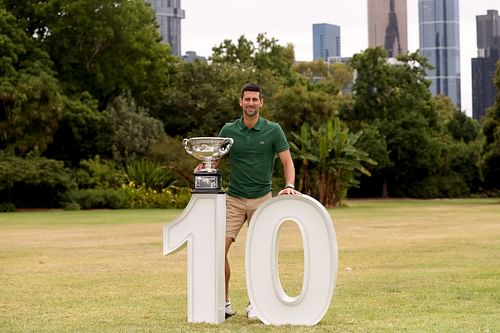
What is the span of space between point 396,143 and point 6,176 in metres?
28.4

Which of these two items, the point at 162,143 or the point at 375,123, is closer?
the point at 162,143

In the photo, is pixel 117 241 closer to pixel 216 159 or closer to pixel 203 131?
pixel 216 159

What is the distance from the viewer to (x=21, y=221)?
30656mm

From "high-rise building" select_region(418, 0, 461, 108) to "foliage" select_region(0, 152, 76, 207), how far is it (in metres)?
143

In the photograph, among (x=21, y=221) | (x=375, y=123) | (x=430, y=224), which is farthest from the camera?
(x=375, y=123)

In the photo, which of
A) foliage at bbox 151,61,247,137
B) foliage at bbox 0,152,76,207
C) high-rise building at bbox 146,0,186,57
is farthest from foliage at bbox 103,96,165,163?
high-rise building at bbox 146,0,186,57

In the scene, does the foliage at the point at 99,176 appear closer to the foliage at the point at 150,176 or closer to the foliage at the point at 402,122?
the foliage at the point at 150,176

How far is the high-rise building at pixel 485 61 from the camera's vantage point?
13950 centimetres

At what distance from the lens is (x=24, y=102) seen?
4256 cm

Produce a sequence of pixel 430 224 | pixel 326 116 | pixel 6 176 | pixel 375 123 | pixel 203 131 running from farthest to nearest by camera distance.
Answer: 1. pixel 375 123
2. pixel 203 131
3. pixel 326 116
4. pixel 6 176
5. pixel 430 224

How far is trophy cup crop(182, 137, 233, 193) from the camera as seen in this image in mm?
9023

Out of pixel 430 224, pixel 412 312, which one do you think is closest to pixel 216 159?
pixel 412 312

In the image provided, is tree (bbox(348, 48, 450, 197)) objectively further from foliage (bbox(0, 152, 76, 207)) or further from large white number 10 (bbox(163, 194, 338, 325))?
large white number 10 (bbox(163, 194, 338, 325))

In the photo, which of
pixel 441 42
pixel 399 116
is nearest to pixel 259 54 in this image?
pixel 399 116
